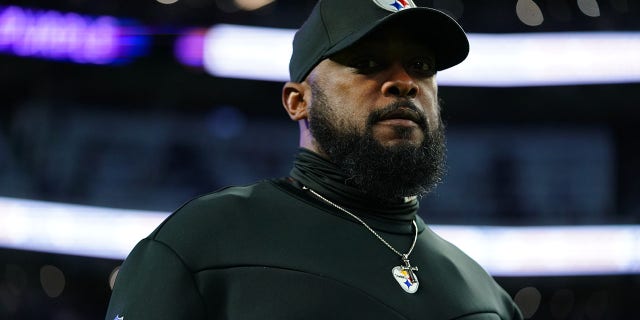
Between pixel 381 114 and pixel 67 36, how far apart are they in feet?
35.3

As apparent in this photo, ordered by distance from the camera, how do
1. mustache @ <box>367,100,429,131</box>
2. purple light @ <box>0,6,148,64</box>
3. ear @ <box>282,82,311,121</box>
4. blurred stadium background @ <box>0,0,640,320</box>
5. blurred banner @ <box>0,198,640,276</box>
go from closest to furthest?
1. mustache @ <box>367,100,429,131</box>
2. ear @ <box>282,82,311,121</box>
3. blurred banner @ <box>0,198,640,276</box>
4. blurred stadium background @ <box>0,0,640,320</box>
5. purple light @ <box>0,6,148,64</box>

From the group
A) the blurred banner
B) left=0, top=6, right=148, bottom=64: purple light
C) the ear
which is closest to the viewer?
the ear

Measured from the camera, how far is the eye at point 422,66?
202 cm

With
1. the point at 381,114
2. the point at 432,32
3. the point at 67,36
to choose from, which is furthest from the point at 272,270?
the point at 67,36

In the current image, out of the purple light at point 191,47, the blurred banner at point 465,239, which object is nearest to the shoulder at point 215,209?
the blurred banner at point 465,239

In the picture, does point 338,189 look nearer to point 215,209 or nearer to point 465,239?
point 215,209

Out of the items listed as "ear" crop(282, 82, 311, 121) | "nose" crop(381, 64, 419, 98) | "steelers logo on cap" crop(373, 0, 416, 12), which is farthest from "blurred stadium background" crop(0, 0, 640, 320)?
"nose" crop(381, 64, 419, 98)

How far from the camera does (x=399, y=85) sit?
1.94 m

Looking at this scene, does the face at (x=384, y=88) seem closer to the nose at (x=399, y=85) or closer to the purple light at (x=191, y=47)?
the nose at (x=399, y=85)

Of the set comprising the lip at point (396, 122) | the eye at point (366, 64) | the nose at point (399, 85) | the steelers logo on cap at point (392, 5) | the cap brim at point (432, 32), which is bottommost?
the lip at point (396, 122)

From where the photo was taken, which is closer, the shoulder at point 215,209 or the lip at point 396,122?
the shoulder at point 215,209

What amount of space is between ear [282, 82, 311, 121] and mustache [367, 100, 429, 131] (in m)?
0.24

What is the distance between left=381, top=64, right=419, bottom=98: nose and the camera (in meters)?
1.93

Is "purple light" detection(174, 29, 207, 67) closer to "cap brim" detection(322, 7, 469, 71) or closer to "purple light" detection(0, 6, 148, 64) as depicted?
"purple light" detection(0, 6, 148, 64)
